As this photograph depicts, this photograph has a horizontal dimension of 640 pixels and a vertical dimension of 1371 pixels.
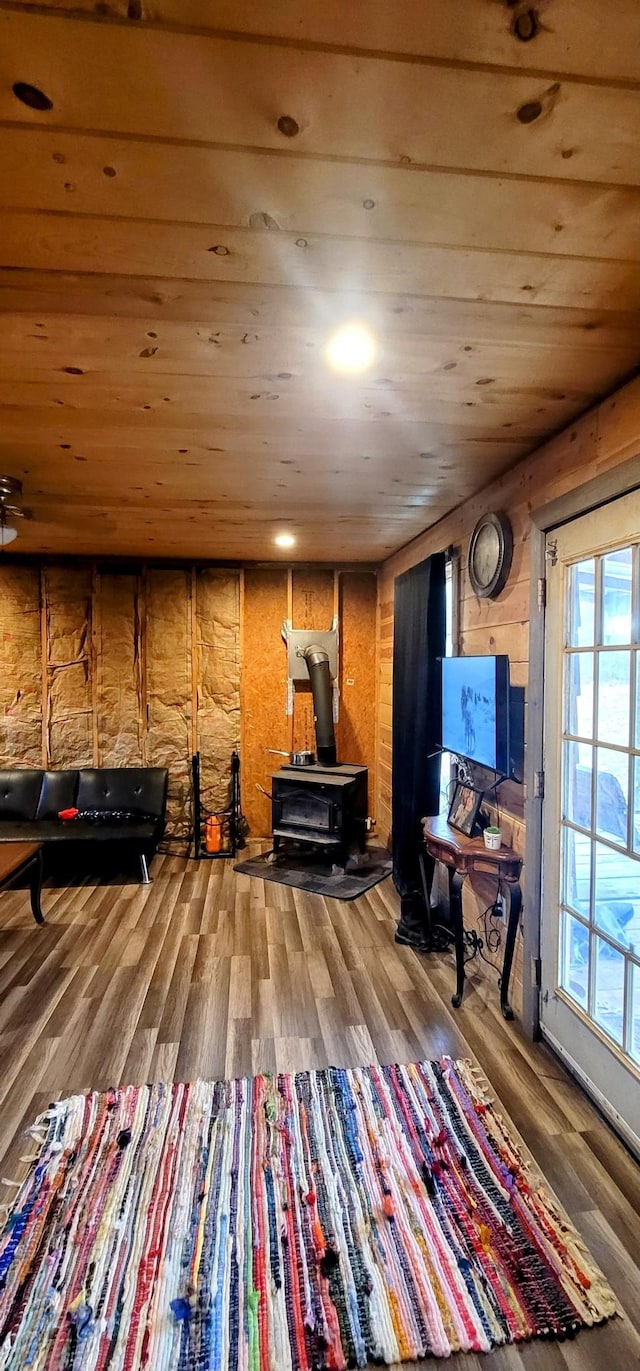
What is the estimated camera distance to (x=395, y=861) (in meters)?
3.82

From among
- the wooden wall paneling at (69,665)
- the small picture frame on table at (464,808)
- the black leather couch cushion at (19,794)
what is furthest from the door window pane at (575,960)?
the wooden wall paneling at (69,665)

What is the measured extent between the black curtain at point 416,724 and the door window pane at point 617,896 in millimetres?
1394

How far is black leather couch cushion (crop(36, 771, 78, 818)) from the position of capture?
437 cm

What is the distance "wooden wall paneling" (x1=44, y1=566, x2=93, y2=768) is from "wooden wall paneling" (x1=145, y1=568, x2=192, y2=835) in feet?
1.70

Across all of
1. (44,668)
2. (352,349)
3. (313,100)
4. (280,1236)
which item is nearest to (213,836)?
(44,668)

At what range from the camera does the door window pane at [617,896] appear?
1.72 meters

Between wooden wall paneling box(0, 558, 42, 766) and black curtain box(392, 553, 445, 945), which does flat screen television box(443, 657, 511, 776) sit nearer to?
black curtain box(392, 553, 445, 945)

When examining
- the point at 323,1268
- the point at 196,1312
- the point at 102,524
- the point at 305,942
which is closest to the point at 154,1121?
the point at 196,1312

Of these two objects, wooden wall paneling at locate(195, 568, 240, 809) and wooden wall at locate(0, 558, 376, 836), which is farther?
wooden wall paneling at locate(195, 568, 240, 809)

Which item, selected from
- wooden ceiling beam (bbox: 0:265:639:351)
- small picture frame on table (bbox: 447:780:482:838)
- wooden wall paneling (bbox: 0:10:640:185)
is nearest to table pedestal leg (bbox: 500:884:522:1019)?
small picture frame on table (bbox: 447:780:482:838)

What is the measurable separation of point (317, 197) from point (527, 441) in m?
1.42

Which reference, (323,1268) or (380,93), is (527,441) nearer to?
(380,93)

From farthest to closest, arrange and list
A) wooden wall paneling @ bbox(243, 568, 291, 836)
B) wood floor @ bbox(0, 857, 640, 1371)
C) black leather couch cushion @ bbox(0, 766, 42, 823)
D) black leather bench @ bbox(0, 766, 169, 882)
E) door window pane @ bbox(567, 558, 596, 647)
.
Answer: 1. wooden wall paneling @ bbox(243, 568, 291, 836)
2. black leather couch cushion @ bbox(0, 766, 42, 823)
3. black leather bench @ bbox(0, 766, 169, 882)
4. door window pane @ bbox(567, 558, 596, 647)
5. wood floor @ bbox(0, 857, 640, 1371)

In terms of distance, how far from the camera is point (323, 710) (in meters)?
4.58
